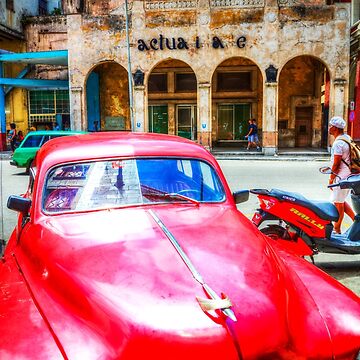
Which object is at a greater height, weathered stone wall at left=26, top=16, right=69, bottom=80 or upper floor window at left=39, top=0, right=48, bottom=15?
upper floor window at left=39, top=0, right=48, bottom=15

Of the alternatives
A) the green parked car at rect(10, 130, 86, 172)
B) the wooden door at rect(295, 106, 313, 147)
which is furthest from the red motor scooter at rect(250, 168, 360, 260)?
the wooden door at rect(295, 106, 313, 147)

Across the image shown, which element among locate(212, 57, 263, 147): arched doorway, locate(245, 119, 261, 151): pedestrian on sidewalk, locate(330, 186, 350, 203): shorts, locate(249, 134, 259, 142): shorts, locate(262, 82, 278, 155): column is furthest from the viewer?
locate(212, 57, 263, 147): arched doorway

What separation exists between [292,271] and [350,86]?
80.0 feet

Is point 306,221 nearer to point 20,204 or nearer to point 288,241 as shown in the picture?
point 288,241

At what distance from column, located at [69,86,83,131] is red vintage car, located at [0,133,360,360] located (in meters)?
22.5

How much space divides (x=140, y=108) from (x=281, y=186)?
1397 centimetres

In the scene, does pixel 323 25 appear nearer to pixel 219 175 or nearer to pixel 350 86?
pixel 350 86

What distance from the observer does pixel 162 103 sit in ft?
94.1

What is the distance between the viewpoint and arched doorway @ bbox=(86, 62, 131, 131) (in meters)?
29.1

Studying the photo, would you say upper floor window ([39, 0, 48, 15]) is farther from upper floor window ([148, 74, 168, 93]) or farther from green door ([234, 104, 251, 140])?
green door ([234, 104, 251, 140])

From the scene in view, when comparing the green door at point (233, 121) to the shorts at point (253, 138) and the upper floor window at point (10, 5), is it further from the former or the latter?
the upper floor window at point (10, 5)

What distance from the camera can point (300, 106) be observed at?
1110 inches

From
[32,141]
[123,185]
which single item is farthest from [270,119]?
[123,185]

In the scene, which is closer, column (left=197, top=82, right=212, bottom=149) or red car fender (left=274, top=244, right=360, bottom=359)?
red car fender (left=274, top=244, right=360, bottom=359)
